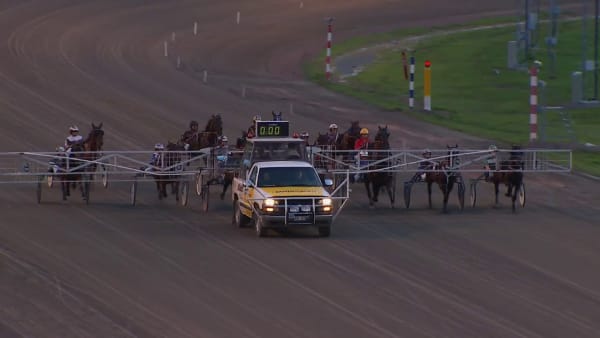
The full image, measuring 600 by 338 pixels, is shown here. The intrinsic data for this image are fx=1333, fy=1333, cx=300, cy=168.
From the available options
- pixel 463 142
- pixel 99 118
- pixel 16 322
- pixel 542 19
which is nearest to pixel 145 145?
pixel 99 118

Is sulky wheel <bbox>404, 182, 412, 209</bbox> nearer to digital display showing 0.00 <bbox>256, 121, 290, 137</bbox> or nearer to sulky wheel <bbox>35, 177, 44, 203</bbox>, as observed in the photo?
digital display showing 0.00 <bbox>256, 121, 290, 137</bbox>

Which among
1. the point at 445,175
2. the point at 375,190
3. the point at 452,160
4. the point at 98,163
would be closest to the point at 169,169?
the point at 98,163

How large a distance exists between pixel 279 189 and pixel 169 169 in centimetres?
464

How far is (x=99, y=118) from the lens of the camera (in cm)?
4022

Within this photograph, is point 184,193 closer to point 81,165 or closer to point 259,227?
point 81,165

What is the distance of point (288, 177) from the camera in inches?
1005

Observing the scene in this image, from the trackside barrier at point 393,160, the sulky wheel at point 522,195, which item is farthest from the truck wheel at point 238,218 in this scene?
the sulky wheel at point 522,195

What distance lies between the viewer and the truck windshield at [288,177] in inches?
998

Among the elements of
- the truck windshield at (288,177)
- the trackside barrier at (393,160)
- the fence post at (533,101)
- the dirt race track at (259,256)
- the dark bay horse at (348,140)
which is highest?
the fence post at (533,101)

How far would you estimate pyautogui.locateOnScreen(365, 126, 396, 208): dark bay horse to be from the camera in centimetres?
2864

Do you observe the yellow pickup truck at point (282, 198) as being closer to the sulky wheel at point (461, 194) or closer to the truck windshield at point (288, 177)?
the truck windshield at point (288, 177)

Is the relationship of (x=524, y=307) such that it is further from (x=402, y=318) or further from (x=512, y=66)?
(x=512, y=66)

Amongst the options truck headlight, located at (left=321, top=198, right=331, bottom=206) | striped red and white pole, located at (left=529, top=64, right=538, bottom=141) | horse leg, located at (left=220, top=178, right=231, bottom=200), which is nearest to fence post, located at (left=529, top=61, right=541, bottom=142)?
striped red and white pole, located at (left=529, top=64, right=538, bottom=141)

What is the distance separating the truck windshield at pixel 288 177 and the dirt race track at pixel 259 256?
3.32 feet
